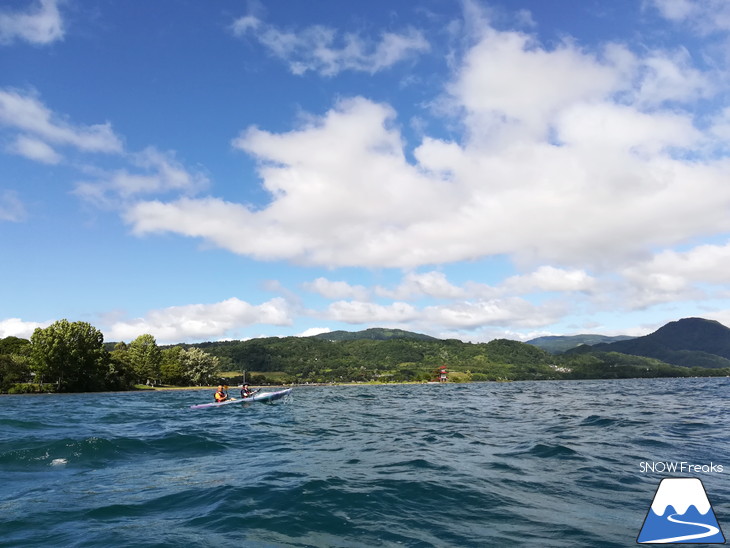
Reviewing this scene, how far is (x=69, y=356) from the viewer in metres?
104

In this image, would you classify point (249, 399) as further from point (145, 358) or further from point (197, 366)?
point (197, 366)

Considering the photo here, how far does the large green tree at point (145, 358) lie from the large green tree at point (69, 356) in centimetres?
2178

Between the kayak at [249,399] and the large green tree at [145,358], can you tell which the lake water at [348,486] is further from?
the large green tree at [145,358]

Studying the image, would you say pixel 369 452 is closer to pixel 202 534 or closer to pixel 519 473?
pixel 519 473

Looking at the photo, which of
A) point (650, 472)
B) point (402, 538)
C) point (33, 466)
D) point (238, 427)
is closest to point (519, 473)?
point (650, 472)

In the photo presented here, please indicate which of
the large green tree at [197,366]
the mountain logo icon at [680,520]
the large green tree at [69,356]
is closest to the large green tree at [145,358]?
the large green tree at [197,366]

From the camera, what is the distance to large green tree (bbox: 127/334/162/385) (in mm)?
136875

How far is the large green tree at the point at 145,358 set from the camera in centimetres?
13688

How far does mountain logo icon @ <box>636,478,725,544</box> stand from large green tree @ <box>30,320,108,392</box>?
11953cm

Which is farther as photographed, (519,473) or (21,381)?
(21,381)

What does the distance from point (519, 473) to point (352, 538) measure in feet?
27.0

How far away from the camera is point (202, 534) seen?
962 centimetres

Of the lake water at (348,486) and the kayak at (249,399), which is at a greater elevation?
the lake water at (348,486)

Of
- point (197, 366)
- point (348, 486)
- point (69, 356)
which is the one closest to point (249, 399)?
point (348, 486)
